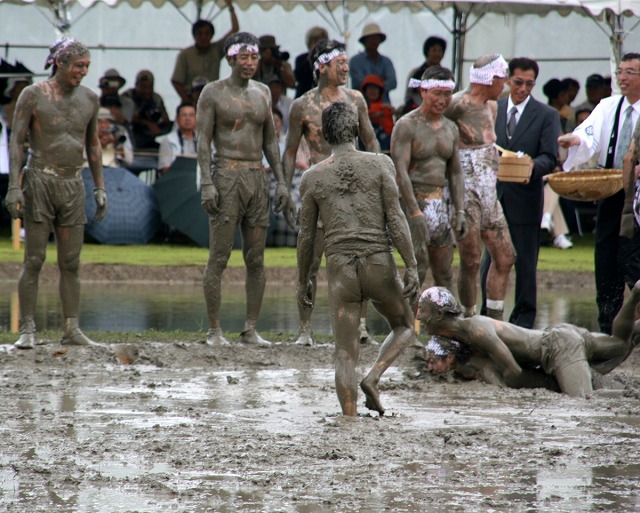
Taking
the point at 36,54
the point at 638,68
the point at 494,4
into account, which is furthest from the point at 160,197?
the point at 638,68

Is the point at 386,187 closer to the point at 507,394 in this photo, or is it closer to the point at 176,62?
the point at 507,394

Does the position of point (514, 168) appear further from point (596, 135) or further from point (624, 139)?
point (624, 139)

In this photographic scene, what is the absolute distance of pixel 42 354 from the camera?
958 centimetres

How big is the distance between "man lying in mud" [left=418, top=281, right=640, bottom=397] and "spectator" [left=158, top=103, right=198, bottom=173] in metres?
9.94

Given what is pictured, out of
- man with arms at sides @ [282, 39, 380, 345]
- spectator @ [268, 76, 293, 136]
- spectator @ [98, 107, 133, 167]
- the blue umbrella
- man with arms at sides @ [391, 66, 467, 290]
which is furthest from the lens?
spectator @ [268, 76, 293, 136]

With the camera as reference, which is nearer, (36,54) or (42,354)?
(42,354)

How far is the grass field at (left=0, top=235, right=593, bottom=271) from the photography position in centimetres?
1609

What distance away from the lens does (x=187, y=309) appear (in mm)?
13273

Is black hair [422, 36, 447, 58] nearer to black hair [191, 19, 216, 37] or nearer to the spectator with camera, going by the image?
the spectator with camera

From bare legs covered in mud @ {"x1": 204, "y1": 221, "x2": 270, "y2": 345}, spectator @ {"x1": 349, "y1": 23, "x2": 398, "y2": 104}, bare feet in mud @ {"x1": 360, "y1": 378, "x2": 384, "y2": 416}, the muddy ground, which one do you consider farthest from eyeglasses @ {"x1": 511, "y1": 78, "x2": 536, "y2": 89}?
spectator @ {"x1": 349, "y1": 23, "x2": 398, "y2": 104}

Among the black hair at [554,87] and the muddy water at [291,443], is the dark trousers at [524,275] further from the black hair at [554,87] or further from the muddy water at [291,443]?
the black hair at [554,87]

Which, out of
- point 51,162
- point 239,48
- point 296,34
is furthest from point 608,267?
point 296,34

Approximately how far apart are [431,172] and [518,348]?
198 centimetres

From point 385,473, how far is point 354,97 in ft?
16.6
